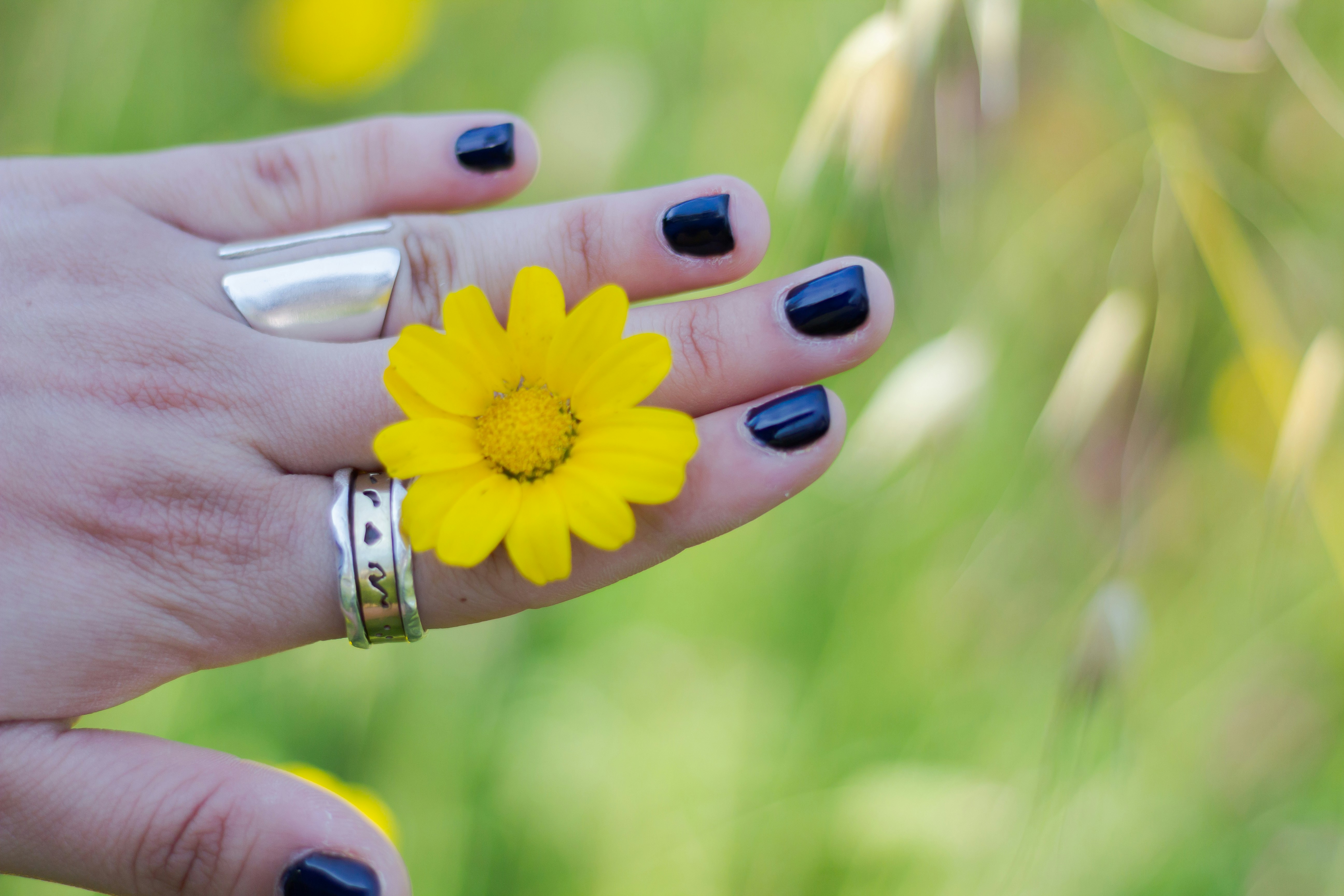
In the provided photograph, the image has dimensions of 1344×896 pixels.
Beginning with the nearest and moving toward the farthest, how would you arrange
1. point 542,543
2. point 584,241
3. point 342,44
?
point 542,543 < point 584,241 < point 342,44

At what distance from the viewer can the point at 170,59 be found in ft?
8.20

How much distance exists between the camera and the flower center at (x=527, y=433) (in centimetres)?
110

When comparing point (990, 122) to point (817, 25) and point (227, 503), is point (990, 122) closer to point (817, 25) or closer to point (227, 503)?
point (817, 25)

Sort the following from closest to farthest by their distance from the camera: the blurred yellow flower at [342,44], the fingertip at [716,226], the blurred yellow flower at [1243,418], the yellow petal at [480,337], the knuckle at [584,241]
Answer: the yellow petal at [480,337] < the fingertip at [716,226] < the knuckle at [584,241] < the blurred yellow flower at [1243,418] < the blurred yellow flower at [342,44]

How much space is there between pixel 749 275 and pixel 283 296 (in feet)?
3.82

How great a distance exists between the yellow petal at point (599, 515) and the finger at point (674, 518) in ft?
0.59

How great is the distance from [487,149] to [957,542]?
1395 millimetres

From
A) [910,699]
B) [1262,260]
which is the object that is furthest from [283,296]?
[1262,260]

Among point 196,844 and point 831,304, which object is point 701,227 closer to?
point 831,304

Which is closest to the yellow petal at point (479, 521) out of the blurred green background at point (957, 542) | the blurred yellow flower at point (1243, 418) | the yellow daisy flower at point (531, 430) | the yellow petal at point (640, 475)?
the yellow daisy flower at point (531, 430)

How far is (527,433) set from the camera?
1105mm

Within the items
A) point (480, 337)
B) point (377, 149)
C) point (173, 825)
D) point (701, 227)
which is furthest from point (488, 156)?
point (173, 825)

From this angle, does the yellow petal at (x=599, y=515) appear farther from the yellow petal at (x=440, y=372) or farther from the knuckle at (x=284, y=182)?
the knuckle at (x=284, y=182)

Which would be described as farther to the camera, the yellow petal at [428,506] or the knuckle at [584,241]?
the knuckle at [584,241]
